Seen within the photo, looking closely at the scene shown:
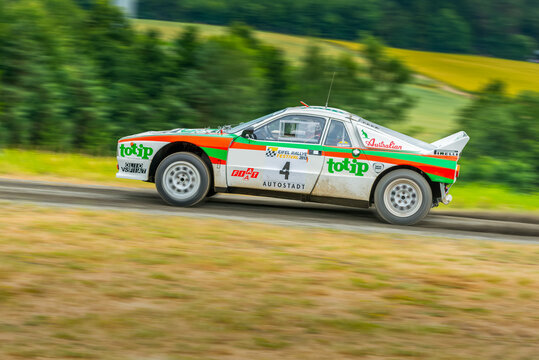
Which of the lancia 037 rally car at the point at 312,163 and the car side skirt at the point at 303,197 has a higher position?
the lancia 037 rally car at the point at 312,163

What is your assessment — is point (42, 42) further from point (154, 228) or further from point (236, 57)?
point (154, 228)

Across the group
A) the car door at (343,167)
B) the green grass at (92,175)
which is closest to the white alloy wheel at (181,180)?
the car door at (343,167)

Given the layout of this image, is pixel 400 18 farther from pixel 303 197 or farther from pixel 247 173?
pixel 247 173

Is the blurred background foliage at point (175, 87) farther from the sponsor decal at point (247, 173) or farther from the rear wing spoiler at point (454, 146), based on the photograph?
the sponsor decal at point (247, 173)

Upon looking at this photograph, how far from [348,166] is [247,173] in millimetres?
1508

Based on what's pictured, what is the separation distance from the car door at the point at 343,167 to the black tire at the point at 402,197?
9.3 inches

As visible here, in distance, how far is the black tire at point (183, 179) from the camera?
30.2 ft

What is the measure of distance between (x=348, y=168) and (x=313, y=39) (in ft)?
29.8

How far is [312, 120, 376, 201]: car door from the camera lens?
29.6 ft

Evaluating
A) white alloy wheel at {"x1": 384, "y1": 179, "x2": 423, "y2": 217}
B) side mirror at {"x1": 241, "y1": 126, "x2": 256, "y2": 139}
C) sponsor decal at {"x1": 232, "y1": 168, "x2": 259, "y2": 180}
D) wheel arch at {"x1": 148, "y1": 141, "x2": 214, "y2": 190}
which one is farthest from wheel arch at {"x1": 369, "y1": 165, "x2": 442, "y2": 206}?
wheel arch at {"x1": 148, "y1": 141, "x2": 214, "y2": 190}

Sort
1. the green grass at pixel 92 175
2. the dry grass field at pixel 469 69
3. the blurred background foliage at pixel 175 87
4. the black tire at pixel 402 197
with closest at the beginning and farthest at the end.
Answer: the black tire at pixel 402 197
the green grass at pixel 92 175
the blurred background foliage at pixel 175 87
the dry grass field at pixel 469 69

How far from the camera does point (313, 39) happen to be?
1731 cm

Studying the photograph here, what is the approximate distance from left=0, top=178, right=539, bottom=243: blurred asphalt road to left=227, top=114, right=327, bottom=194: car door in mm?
548

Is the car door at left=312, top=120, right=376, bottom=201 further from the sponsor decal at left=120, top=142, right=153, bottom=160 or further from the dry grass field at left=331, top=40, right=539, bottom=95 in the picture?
the dry grass field at left=331, top=40, right=539, bottom=95
